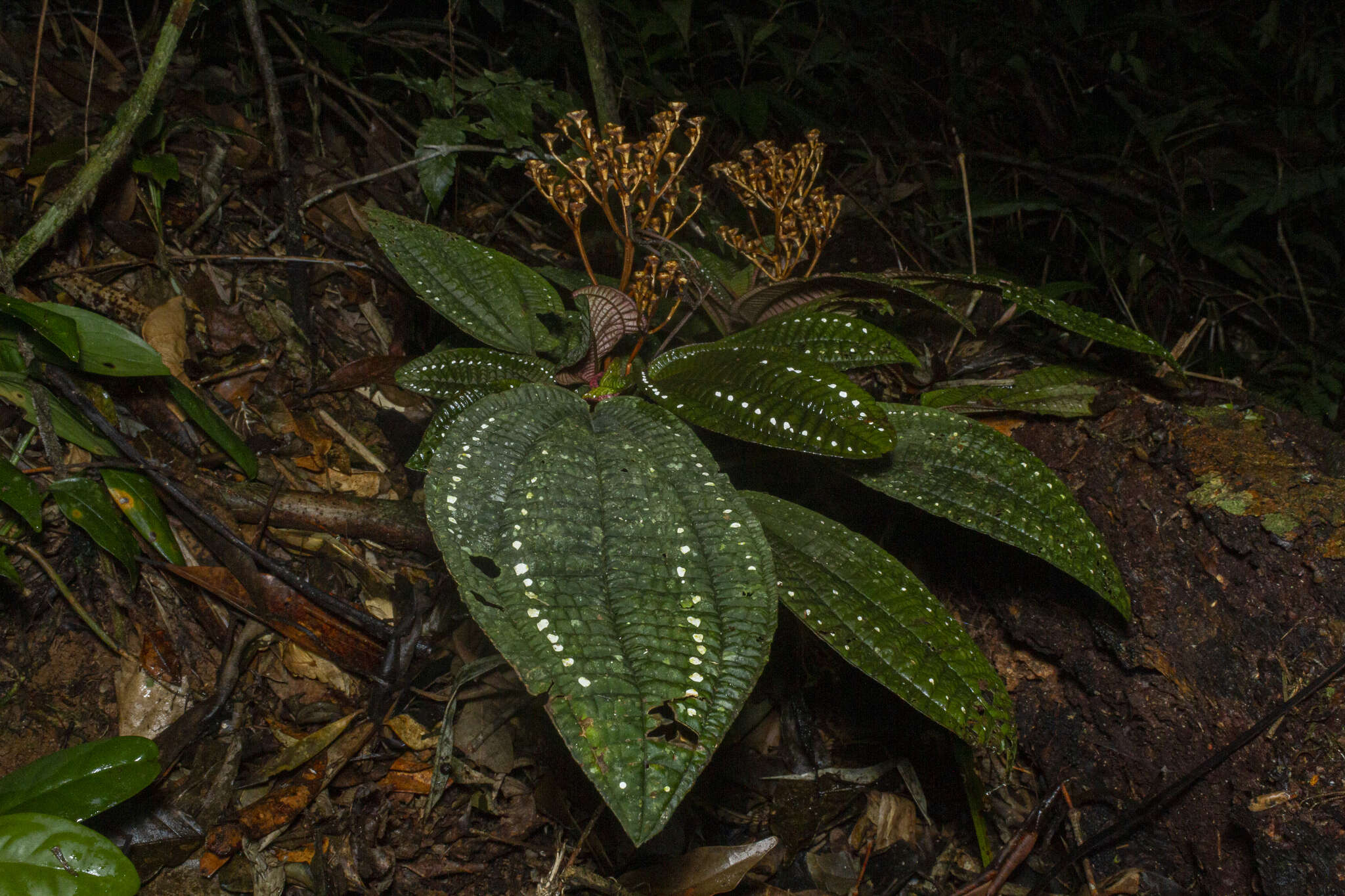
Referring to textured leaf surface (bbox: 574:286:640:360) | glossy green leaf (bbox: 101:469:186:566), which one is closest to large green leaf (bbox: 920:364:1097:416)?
textured leaf surface (bbox: 574:286:640:360)

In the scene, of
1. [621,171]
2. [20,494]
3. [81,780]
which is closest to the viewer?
[81,780]

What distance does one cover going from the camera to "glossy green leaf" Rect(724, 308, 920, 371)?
1.59 meters

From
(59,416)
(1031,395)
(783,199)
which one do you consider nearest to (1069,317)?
(1031,395)

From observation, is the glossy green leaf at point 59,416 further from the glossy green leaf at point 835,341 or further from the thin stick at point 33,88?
the glossy green leaf at point 835,341

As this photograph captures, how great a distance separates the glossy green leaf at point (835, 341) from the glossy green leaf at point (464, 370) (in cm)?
42

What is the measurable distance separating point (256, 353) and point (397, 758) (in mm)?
1129

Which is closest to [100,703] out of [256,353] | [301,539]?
[301,539]

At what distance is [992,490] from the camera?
145 cm

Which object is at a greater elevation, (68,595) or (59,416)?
(59,416)

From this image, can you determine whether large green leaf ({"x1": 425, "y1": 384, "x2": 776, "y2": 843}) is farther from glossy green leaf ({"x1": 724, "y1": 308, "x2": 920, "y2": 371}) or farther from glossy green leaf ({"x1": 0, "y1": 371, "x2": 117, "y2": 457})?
glossy green leaf ({"x1": 0, "y1": 371, "x2": 117, "y2": 457})

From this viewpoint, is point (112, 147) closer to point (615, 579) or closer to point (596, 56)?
point (596, 56)

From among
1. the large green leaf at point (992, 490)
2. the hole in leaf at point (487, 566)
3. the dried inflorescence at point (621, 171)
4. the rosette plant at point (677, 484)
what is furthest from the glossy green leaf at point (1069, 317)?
the hole in leaf at point (487, 566)

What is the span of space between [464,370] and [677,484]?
606 mm

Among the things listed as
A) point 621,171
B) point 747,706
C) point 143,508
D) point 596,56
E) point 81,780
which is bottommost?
point 747,706
